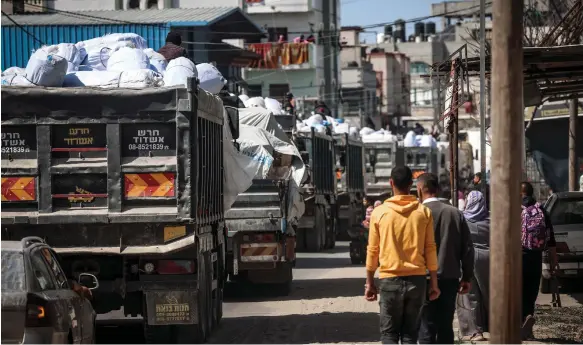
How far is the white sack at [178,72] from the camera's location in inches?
517

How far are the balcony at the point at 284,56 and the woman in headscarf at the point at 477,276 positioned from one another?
5694 centimetres

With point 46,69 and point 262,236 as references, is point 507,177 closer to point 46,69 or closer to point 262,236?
point 46,69

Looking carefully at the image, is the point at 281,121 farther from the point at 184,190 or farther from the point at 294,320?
the point at 184,190

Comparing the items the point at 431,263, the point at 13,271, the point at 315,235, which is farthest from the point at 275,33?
the point at 13,271

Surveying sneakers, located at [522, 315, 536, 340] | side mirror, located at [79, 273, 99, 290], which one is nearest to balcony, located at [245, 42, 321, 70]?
sneakers, located at [522, 315, 536, 340]

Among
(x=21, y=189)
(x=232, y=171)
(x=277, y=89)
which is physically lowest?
(x=21, y=189)

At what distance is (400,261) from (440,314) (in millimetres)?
1464

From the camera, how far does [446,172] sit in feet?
→ 172

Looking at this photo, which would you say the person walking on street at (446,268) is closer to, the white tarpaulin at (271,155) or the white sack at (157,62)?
the white sack at (157,62)

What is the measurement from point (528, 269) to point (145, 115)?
495cm

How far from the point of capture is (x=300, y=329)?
14.3m

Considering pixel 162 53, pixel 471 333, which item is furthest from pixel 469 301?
pixel 162 53

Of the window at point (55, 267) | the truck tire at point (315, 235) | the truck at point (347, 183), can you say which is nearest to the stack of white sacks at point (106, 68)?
the window at point (55, 267)

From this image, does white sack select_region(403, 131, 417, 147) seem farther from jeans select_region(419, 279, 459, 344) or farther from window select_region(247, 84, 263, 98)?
jeans select_region(419, 279, 459, 344)
